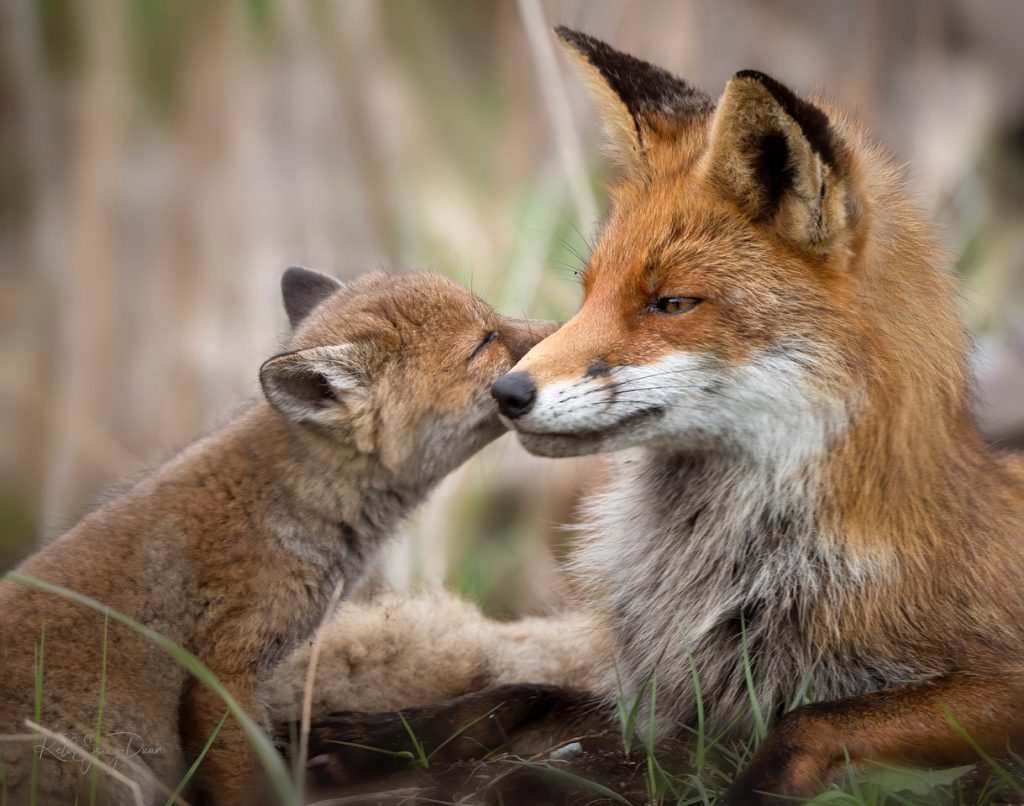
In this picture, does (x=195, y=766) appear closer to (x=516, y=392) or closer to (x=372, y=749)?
(x=372, y=749)

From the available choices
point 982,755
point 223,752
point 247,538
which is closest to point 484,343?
point 247,538

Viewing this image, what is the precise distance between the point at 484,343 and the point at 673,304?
0.99 m

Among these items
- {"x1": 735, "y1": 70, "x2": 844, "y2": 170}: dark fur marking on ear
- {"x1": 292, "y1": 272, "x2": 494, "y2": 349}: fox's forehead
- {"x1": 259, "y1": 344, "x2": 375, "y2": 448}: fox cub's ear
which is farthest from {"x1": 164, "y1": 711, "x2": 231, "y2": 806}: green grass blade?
{"x1": 735, "y1": 70, "x2": 844, "y2": 170}: dark fur marking on ear

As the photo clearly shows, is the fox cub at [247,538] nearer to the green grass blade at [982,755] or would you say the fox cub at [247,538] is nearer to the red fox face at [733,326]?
the red fox face at [733,326]

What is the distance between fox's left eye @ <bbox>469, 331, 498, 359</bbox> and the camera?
4.22 meters

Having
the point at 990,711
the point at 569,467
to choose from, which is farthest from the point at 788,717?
the point at 569,467

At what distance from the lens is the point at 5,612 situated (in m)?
3.45

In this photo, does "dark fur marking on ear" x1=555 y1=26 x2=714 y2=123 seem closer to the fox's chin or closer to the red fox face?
the red fox face

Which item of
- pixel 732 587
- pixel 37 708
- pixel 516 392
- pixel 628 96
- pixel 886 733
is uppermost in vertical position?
pixel 628 96

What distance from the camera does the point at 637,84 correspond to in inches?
155

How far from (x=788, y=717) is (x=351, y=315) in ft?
6.56

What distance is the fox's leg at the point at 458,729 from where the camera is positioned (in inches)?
146

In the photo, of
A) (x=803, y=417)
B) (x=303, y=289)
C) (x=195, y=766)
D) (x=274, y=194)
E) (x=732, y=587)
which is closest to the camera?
(x=195, y=766)

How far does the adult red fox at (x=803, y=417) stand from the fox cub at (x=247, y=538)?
0.78m
